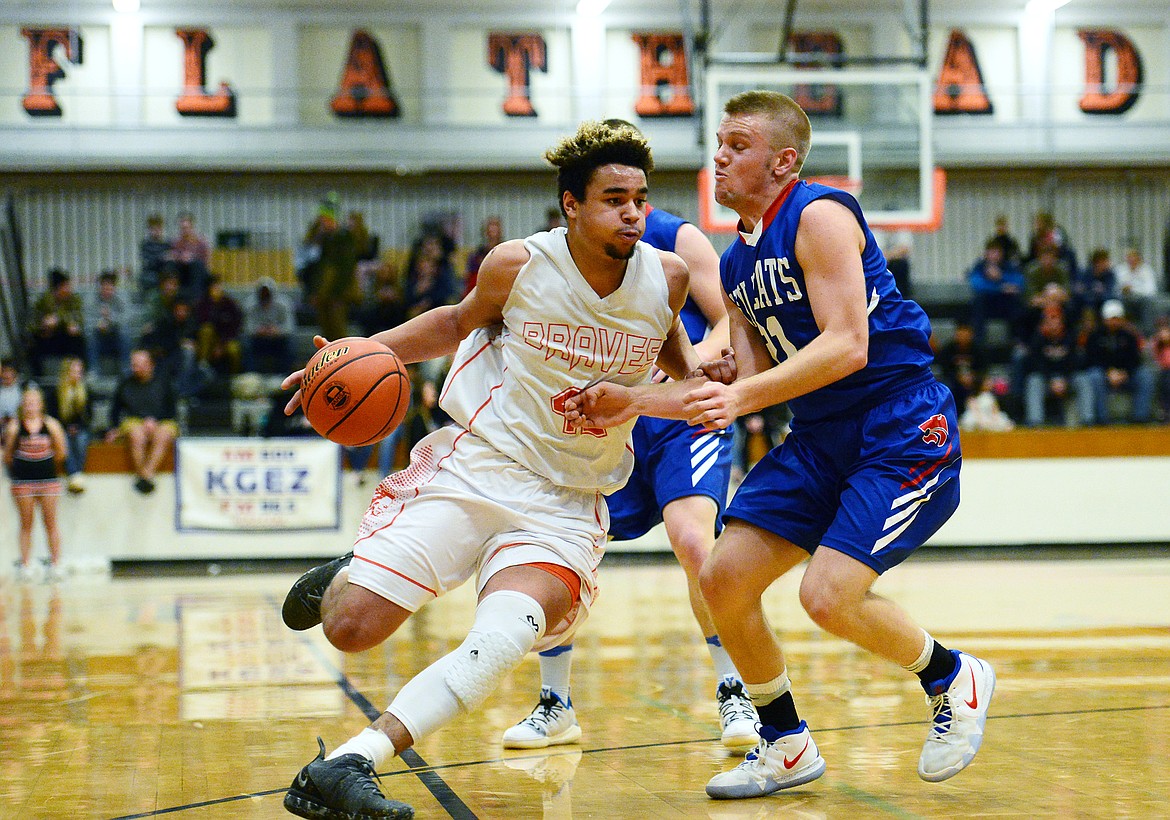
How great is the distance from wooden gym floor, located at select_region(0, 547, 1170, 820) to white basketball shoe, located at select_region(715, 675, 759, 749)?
72mm

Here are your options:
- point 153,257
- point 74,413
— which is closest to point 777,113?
point 74,413

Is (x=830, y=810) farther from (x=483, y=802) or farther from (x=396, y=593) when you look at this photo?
(x=396, y=593)

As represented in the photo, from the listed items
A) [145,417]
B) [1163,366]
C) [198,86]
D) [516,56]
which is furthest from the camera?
[516,56]

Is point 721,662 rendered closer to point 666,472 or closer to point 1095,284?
point 666,472

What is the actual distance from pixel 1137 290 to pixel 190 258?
12.2 m

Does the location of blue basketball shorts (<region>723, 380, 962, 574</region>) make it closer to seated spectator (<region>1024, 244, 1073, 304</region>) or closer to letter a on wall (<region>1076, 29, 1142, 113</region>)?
seated spectator (<region>1024, 244, 1073, 304</region>)

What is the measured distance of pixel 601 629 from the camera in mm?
7828

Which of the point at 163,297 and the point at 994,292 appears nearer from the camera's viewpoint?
the point at 163,297

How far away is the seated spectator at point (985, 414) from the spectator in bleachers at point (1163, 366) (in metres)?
1.81

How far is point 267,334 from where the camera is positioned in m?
15.0

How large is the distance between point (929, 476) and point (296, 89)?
17.1 m

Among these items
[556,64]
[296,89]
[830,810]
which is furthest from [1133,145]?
[830,810]

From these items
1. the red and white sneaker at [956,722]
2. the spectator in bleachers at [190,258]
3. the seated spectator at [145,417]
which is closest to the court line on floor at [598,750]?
the red and white sneaker at [956,722]

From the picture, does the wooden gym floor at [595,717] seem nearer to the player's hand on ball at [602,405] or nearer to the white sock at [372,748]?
the white sock at [372,748]
